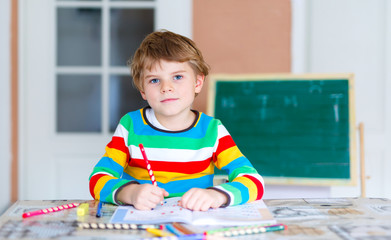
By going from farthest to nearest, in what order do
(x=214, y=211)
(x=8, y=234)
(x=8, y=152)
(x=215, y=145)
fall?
(x=8, y=152) < (x=215, y=145) < (x=214, y=211) < (x=8, y=234)

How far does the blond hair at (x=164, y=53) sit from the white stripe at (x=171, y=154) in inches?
8.0

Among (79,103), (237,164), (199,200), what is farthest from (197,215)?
(79,103)

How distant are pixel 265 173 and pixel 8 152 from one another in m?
1.45

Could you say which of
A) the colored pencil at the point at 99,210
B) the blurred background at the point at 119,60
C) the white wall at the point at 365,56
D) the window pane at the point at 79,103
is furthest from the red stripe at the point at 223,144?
the window pane at the point at 79,103

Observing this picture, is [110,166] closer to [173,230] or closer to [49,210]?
[49,210]

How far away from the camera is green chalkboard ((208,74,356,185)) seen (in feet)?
7.37

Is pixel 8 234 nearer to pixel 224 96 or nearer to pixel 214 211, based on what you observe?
pixel 214 211

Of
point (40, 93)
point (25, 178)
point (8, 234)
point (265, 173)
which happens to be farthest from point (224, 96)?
point (8, 234)

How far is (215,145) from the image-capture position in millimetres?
1374

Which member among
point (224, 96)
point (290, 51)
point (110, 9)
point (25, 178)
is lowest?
point (25, 178)

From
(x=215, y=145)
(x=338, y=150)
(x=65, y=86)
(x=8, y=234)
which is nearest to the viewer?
(x=8, y=234)

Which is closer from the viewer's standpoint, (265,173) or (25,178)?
(265,173)

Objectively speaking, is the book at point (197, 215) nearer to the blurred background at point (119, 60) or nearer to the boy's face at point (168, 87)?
the boy's face at point (168, 87)

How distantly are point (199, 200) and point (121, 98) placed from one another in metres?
1.84
